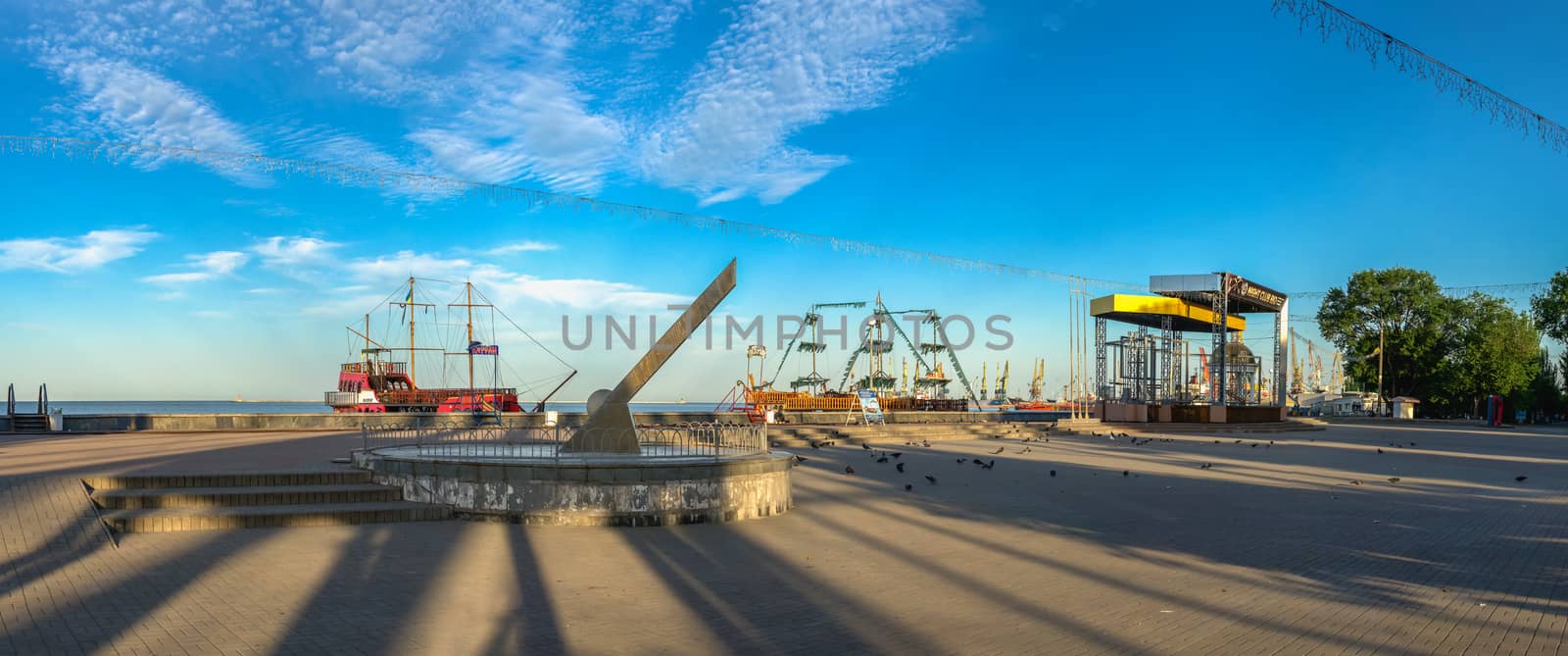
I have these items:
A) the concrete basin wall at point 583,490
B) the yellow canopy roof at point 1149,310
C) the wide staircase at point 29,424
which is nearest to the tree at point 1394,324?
the yellow canopy roof at point 1149,310

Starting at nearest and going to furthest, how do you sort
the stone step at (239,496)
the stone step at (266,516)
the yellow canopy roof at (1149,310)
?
the stone step at (266,516)
the stone step at (239,496)
the yellow canopy roof at (1149,310)

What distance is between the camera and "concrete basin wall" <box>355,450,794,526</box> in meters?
11.3

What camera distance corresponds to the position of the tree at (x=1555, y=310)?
2248 inches

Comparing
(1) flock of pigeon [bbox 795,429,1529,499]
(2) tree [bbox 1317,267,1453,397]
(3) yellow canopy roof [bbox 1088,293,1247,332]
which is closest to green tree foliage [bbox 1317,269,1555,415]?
(2) tree [bbox 1317,267,1453,397]

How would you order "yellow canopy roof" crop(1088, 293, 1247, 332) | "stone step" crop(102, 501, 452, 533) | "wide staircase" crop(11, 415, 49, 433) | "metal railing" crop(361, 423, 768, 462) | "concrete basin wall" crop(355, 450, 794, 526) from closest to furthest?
"stone step" crop(102, 501, 452, 533)
"concrete basin wall" crop(355, 450, 794, 526)
"metal railing" crop(361, 423, 768, 462)
"wide staircase" crop(11, 415, 49, 433)
"yellow canopy roof" crop(1088, 293, 1247, 332)

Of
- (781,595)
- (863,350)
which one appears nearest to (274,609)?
(781,595)

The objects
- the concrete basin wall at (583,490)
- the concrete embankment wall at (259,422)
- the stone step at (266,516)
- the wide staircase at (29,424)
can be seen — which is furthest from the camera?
the concrete embankment wall at (259,422)

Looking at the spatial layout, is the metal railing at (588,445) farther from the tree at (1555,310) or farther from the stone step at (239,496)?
the tree at (1555,310)

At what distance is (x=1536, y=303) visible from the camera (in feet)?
197

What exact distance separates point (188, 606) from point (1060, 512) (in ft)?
35.9

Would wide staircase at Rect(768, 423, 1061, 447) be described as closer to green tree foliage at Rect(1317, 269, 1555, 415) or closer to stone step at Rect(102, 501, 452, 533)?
stone step at Rect(102, 501, 452, 533)

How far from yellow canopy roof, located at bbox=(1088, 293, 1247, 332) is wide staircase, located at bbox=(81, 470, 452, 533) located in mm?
37641

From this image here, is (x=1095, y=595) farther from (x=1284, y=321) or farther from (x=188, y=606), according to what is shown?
(x=1284, y=321)

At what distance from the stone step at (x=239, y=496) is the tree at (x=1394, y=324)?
225ft
